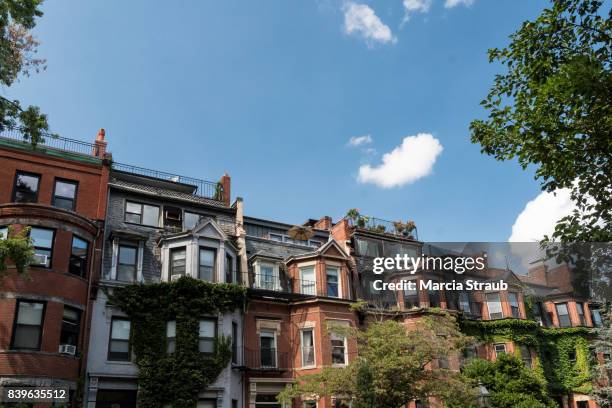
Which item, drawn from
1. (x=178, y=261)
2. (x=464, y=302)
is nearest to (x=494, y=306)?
(x=464, y=302)

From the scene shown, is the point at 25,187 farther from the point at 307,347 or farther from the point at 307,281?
the point at 307,347

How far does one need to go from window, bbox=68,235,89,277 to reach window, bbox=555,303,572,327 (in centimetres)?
3236

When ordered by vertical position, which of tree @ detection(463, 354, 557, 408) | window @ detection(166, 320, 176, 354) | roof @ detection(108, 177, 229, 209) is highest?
roof @ detection(108, 177, 229, 209)

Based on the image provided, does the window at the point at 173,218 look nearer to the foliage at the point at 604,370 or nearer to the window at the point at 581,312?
the foliage at the point at 604,370

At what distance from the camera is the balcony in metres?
26.6

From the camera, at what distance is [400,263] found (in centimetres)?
3391

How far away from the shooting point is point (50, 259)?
22625mm

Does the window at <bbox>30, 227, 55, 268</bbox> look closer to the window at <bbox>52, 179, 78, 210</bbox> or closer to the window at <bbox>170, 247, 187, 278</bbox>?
the window at <bbox>52, 179, 78, 210</bbox>

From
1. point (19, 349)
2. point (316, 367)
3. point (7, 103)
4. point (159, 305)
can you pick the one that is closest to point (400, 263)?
point (316, 367)

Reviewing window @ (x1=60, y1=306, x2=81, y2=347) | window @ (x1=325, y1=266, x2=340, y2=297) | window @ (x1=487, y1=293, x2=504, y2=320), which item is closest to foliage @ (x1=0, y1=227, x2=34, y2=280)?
window @ (x1=60, y1=306, x2=81, y2=347)

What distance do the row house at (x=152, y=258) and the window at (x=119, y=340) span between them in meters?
0.04

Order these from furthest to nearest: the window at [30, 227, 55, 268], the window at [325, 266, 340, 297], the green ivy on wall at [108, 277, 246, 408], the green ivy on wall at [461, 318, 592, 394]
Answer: the green ivy on wall at [461, 318, 592, 394] < the window at [325, 266, 340, 297] < the green ivy on wall at [108, 277, 246, 408] < the window at [30, 227, 55, 268]

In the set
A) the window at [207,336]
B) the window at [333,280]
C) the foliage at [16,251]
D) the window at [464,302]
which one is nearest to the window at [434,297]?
the window at [464,302]

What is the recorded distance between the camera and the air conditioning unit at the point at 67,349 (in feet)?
71.2
